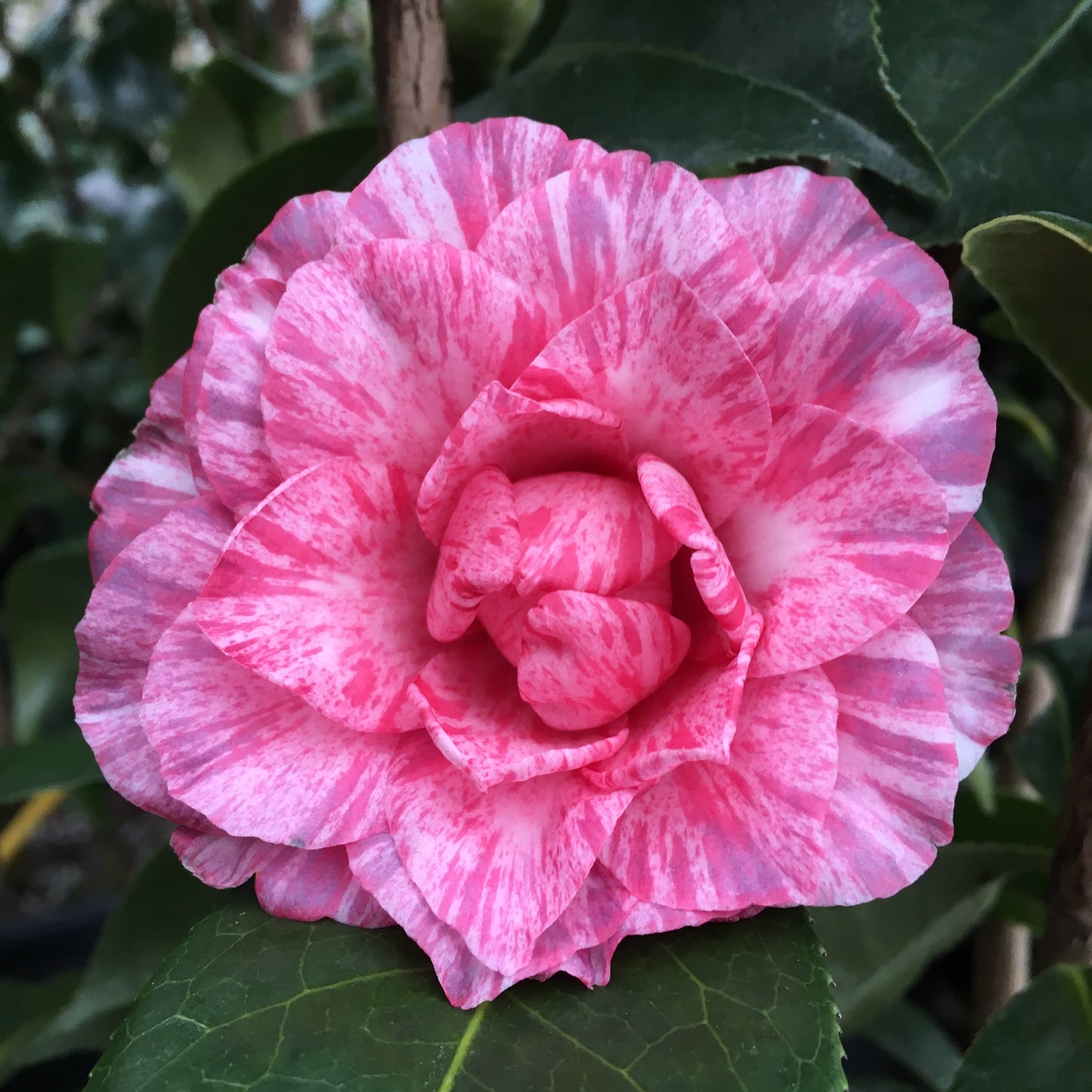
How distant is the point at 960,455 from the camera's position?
390 millimetres

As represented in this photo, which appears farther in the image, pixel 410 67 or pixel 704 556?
pixel 410 67

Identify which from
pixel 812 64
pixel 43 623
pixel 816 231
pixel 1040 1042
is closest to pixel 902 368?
pixel 816 231

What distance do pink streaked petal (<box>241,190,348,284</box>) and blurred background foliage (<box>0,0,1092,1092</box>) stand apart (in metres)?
0.19

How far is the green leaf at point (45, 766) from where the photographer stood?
75cm

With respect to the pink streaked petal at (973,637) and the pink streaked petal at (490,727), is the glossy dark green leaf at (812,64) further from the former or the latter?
the pink streaked petal at (490,727)

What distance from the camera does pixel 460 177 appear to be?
421 mm

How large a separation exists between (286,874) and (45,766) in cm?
48

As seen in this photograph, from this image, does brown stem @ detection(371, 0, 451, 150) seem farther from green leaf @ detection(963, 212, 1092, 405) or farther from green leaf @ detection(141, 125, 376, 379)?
green leaf @ detection(963, 212, 1092, 405)

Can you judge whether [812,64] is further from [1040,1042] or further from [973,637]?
[1040,1042]

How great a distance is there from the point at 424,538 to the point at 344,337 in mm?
101

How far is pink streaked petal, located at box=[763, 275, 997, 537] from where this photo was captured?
1.27 feet

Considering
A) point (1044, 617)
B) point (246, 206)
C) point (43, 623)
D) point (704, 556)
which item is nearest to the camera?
point (704, 556)

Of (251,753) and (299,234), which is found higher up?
(299,234)

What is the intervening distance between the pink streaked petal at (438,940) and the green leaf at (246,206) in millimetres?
515
